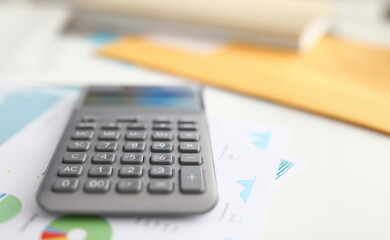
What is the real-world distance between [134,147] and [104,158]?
0.03m

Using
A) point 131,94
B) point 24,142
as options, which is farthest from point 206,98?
point 24,142

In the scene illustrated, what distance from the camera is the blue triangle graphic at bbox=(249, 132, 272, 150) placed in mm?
347

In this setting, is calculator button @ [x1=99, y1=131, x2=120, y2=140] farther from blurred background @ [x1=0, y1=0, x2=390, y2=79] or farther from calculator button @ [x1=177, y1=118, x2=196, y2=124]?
blurred background @ [x1=0, y1=0, x2=390, y2=79]

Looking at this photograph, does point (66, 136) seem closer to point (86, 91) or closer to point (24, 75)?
point (86, 91)

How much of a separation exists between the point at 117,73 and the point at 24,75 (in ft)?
0.35

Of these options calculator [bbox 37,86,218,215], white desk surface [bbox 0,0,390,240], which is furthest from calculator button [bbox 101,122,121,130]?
white desk surface [bbox 0,0,390,240]

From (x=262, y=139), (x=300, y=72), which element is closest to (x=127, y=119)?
(x=262, y=139)

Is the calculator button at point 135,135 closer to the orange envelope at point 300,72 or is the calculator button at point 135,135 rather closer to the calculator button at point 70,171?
the calculator button at point 70,171

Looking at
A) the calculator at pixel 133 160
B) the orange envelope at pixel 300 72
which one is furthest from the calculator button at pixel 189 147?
the orange envelope at pixel 300 72

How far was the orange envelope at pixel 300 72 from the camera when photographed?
0.40 m

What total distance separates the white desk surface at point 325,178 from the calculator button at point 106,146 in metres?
0.12

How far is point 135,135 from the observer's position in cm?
33

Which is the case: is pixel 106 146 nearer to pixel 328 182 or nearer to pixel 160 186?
pixel 160 186

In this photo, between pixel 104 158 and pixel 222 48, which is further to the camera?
pixel 222 48
